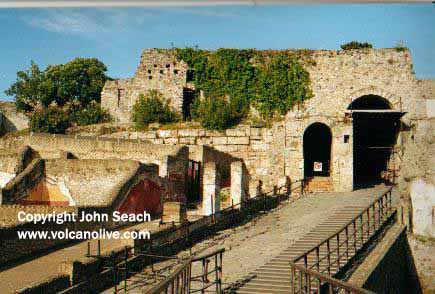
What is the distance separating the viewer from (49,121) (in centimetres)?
3388

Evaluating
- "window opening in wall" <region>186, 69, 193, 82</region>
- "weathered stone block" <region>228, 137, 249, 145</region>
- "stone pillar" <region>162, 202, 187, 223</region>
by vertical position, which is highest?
"window opening in wall" <region>186, 69, 193, 82</region>

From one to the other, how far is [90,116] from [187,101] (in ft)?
18.6

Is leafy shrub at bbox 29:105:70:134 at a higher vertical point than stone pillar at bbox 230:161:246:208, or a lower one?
higher

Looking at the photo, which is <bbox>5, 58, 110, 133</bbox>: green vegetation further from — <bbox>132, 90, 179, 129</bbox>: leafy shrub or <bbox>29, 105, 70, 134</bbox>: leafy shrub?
<bbox>132, 90, 179, 129</bbox>: leafy shrub

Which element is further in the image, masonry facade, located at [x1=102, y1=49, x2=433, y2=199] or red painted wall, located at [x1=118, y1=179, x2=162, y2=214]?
masonry facade, located at [x1=102, y1=49, x2=433, y2=199]

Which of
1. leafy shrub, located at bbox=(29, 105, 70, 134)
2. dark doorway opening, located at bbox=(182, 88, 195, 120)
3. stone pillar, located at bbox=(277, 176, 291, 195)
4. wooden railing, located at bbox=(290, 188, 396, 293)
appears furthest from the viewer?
dark doorway opening, located at bbox=(182, 88, 195, 120)

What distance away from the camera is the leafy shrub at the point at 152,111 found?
107ft

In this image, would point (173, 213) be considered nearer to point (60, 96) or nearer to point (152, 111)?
point (152, 111)

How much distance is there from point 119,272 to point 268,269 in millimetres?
3350

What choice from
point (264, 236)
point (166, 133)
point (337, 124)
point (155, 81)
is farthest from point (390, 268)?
point (155, 81)

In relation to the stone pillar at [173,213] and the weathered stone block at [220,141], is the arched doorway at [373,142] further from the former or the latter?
the stone pillar at [173,213]

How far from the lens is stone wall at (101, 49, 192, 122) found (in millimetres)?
33875

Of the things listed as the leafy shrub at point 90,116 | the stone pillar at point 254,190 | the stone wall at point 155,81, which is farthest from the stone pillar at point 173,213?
the leafy shrub at point 90,116

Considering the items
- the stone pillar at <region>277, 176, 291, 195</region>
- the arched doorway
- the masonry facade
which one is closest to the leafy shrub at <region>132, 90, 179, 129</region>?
the masonry facade
